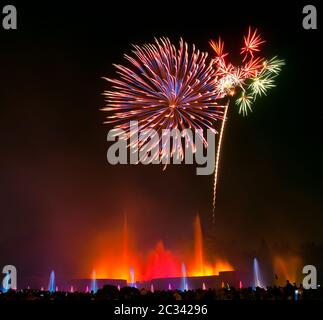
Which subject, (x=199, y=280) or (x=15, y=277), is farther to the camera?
(x=15, y=277)

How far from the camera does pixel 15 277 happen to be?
48594 mm

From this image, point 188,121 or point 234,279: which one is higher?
point 188,121
